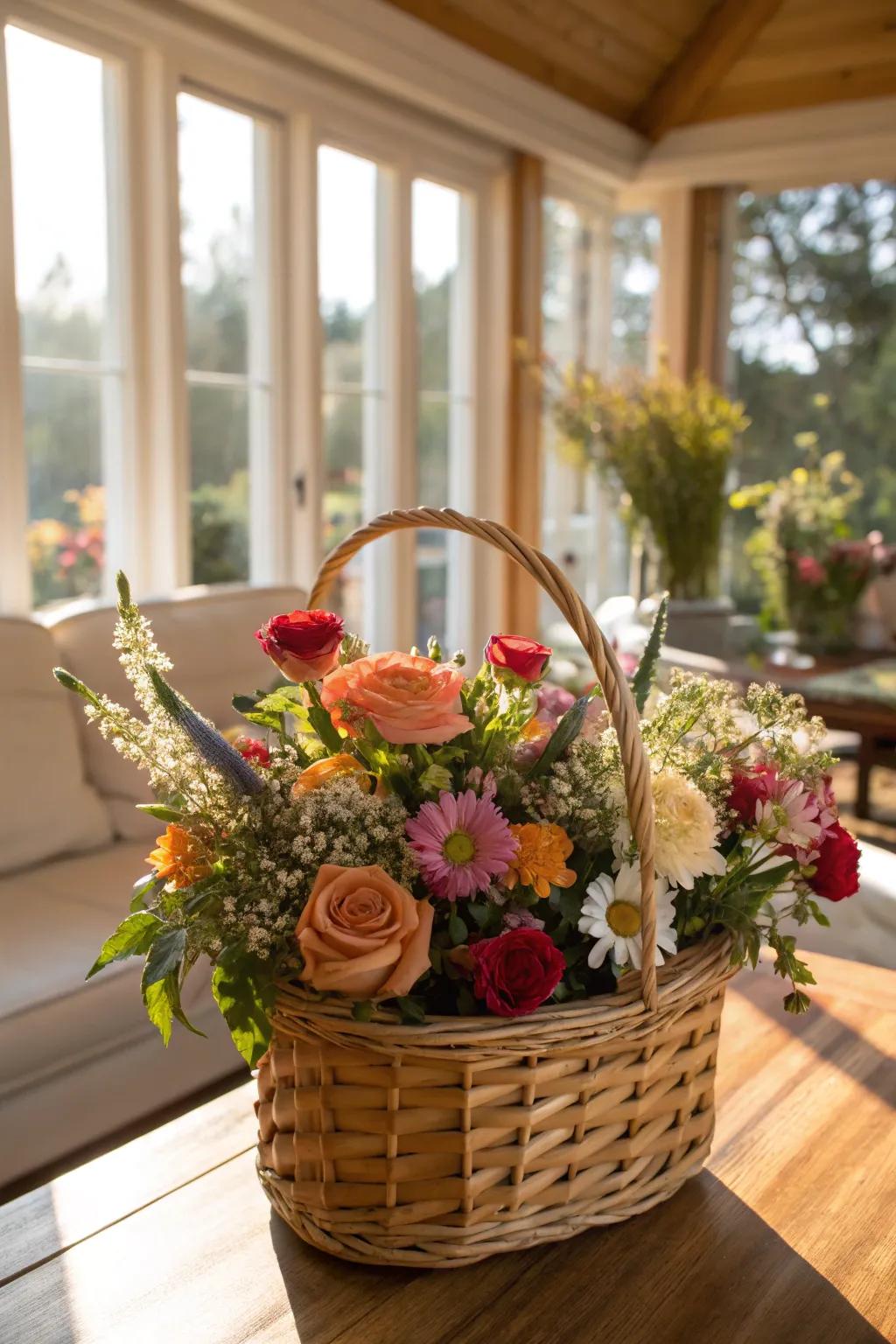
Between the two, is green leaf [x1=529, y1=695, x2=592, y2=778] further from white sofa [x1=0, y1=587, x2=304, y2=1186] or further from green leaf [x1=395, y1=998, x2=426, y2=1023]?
white sofa [x1=0, y1=587, x2=304, y2=1186]

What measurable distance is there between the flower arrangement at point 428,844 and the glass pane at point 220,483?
2.61m

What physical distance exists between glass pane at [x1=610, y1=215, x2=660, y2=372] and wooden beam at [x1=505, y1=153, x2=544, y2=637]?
713mm

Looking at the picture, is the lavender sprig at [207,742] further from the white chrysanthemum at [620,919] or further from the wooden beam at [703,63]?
the wooden beam at [703,63]

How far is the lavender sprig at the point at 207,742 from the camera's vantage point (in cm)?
88

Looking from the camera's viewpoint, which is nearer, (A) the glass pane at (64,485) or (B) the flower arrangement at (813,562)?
(A) the glass pane at (64,485)

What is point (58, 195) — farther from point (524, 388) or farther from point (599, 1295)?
point (599, 1295)

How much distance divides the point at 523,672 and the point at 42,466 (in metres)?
2.41

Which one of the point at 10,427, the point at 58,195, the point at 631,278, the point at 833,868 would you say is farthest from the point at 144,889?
the point at 631,278

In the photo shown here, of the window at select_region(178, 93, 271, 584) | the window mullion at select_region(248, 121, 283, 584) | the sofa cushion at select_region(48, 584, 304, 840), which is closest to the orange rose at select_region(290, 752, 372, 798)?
the sofa cushion at select_region(48, 584, 304, 840)

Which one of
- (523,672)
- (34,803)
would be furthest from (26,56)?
(523,672)

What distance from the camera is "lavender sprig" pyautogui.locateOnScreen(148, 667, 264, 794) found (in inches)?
34.7

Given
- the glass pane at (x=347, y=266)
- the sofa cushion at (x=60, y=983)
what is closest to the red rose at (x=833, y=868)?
the sofa cushion at (x=60, y=983)

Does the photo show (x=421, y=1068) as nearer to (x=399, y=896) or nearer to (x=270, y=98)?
(x=399, y=896)

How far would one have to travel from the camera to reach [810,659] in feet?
13.2
